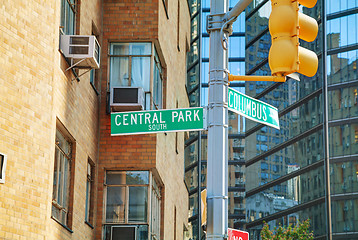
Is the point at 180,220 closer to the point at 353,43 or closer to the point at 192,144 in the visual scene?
the point at 353,43

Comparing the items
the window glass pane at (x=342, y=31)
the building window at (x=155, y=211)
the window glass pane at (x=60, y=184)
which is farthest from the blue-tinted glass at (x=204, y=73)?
the window glass pane at (x=60, y=184)

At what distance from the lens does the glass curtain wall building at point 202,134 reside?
107875mm

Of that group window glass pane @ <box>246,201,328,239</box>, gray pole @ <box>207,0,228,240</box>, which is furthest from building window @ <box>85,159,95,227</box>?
window glass pane @ <box>246,201,328,239</box>

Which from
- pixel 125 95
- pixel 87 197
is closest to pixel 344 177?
pixel 125 95

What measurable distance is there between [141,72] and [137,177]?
128 inches

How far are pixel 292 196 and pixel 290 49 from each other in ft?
267

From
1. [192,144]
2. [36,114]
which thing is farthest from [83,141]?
[192,144]

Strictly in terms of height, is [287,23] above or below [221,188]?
above

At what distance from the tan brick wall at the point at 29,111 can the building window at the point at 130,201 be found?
4299 mm

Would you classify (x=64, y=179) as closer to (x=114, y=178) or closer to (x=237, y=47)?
(x=114, y=178)

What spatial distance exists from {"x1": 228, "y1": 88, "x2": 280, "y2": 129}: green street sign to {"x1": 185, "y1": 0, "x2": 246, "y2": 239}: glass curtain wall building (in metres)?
93.0

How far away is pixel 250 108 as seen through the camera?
10.1 metres

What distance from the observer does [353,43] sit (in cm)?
8038

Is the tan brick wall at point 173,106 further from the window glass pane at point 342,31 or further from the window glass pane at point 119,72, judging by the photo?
the window glass pane at point 342,31
